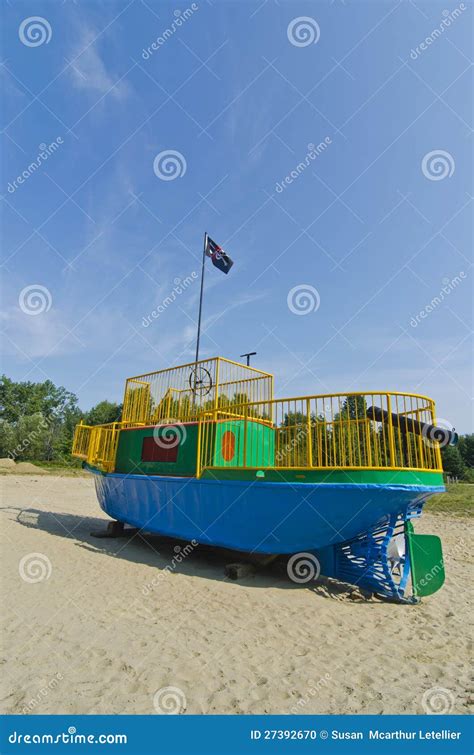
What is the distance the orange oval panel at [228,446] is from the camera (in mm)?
8656

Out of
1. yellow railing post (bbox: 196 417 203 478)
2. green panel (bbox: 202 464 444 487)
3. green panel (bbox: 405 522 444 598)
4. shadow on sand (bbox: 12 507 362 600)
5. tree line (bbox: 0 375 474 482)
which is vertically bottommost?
shadow on sand (bbox: 12 507 362 600)

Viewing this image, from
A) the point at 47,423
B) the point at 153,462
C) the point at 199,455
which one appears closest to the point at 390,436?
the point at 199,455

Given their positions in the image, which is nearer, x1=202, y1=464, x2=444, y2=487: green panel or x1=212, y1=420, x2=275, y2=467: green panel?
x1=202, y1=464, x2=444, y2=487: green panel

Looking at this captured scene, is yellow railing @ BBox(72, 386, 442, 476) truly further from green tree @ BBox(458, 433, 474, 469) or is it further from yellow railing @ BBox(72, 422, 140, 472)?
green tree @ BBox(458, 433, 474, 469)

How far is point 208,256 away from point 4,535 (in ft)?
38.1

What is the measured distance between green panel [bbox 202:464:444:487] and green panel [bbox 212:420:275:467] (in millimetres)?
1392

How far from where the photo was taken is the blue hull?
21.0ft

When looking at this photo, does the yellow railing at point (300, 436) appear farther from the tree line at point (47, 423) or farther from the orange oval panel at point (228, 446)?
the tree line at point (47, 423)

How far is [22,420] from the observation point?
54.2 meters

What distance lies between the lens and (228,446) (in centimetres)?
873

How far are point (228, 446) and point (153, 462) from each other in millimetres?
2240

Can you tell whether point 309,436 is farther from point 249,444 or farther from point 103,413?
point 103,413

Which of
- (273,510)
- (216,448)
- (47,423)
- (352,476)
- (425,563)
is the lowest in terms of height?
(425,563)

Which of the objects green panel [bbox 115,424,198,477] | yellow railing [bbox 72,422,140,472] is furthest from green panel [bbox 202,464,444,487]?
yellow railing [bbox 72,422,140,472]
